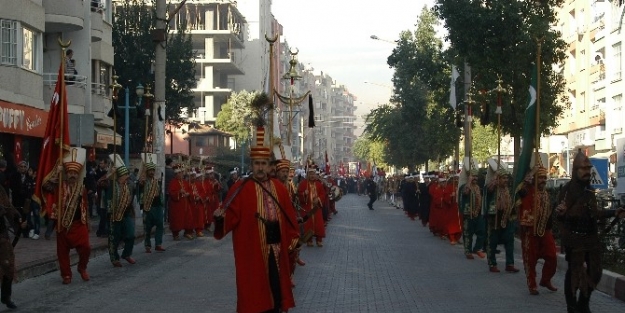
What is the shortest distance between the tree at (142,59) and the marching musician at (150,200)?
25.2 m

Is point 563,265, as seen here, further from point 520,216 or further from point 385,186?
point 385,186

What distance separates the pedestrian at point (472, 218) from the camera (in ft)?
66.8

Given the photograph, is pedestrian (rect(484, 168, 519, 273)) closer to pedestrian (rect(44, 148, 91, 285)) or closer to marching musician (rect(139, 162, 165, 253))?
pedestrian (rect(44, 148, 91, 285))

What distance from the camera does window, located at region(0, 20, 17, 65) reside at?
31.2m

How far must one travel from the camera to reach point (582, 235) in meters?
11.5

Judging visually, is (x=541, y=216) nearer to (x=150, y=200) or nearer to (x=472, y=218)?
(x=472, y=218)

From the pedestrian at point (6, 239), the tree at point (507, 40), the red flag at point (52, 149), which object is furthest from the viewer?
the tree at point (507, 40)

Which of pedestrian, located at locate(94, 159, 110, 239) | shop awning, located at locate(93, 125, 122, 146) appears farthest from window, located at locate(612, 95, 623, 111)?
pedestrian, located at locate(94, 159, 110, 239)

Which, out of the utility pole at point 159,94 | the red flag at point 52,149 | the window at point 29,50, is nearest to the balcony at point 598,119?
the utility pole at point 159,94

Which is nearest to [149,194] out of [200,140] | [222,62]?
[200,140]

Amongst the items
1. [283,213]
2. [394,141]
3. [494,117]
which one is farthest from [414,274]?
[394,141]

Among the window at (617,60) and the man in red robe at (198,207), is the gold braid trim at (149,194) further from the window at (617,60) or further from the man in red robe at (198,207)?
the window at (617,60)

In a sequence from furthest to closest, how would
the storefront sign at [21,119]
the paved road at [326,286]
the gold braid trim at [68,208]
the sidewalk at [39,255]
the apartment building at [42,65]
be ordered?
the apartment building at [42,65], the storefront sign at [21,119], the sidewalk at [39,255], the gold braid trim at [68,208], the paved road at [326,286]

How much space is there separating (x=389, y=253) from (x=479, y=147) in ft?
142
